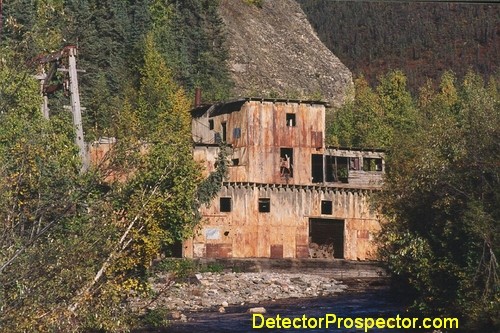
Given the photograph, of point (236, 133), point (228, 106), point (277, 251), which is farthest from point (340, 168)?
point (277, 251)

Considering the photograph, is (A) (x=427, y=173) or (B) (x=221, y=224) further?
(B) (x=221, y=224)

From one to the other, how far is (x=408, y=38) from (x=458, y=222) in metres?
144

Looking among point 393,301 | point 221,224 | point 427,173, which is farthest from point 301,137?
point 427,173

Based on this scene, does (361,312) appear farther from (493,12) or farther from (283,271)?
(493,12)

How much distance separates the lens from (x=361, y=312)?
3912cm

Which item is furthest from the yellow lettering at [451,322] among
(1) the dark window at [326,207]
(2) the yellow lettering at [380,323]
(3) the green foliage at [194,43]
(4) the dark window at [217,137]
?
(3) the green foliage at [194,43]

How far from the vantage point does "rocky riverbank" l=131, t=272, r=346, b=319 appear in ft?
137

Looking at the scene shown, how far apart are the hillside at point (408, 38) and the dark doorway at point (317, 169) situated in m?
98.1

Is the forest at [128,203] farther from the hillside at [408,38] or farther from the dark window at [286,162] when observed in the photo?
the hillside at [408,38]

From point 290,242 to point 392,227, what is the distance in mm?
13908

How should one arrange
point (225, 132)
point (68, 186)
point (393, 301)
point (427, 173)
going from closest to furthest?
point (68, 186) < point (427, 173) < point (393, 301) < point (225, 132)

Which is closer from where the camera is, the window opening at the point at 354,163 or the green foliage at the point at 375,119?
the window opening at the point at 354,163

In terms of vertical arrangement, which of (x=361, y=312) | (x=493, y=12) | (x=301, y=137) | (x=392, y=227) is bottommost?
(x=361, y=312)

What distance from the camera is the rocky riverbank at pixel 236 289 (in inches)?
1640
